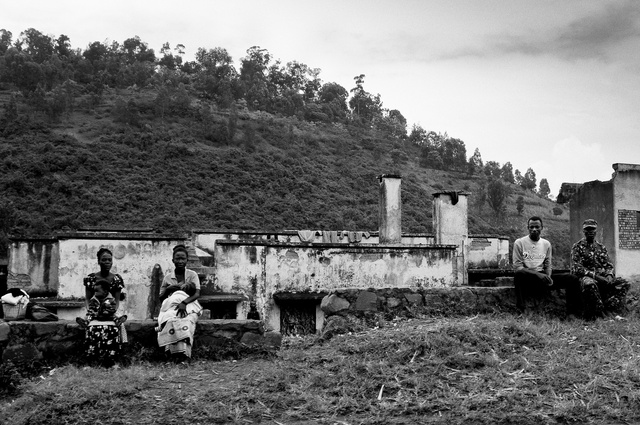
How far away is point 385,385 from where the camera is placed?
5914mm

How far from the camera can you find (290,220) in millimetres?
48312

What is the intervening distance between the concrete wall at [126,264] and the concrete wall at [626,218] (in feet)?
37.9

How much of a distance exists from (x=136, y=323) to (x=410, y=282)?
9908 millimetres

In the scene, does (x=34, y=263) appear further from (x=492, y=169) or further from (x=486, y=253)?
(x=492, y=169)

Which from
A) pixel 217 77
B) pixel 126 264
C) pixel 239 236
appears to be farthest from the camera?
pixel 217 77

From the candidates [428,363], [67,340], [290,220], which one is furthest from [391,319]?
[290,220]

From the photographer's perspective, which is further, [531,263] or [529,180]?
[529,180]

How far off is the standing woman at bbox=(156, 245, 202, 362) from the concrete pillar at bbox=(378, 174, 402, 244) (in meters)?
11.4

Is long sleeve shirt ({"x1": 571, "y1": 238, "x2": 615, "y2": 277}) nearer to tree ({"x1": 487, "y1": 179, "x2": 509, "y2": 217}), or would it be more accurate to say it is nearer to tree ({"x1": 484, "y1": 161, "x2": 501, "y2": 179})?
tree ({"x1": 487, "y1": 179, "x2": 509, "y2": 217})

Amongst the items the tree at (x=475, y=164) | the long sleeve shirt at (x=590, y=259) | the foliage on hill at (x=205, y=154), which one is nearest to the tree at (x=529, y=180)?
the foliage on hill at (x=205, y=154)

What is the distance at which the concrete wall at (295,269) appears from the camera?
15002 millimetres

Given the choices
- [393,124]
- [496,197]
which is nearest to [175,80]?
[393,124]

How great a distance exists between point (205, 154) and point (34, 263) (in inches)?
1528

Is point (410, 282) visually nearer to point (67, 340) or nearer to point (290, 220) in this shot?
point (67, 340)
